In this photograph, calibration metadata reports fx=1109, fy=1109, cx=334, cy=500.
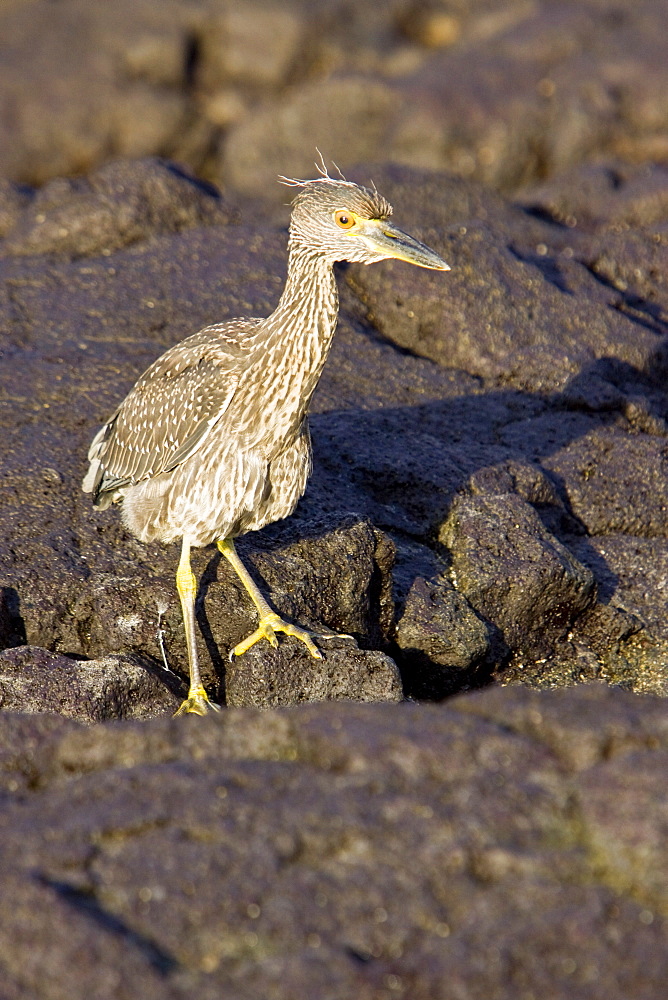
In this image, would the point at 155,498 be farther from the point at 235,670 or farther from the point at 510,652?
the point at 510,652

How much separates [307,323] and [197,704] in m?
1.85

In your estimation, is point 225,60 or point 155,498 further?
point 225,60

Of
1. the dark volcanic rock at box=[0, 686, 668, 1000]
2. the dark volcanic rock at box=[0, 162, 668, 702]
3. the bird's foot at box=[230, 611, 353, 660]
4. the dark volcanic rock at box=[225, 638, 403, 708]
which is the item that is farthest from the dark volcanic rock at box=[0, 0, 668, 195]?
the dark volcanic rock at box=[0, 686, 668, 1000]

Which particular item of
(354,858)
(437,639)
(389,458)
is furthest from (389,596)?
(354,858)

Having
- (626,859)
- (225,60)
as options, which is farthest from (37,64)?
(626,859)

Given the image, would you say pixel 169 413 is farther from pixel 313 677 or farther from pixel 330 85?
pixel 330 85

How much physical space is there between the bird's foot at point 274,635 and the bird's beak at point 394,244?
5.87 ft

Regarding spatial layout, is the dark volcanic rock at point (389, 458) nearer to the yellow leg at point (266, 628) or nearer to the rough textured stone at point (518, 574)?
the rough textured stone at point (518, 574)

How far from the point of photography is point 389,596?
5773 mm

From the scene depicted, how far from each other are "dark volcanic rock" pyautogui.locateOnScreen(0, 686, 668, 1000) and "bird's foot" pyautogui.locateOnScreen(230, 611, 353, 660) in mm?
1887

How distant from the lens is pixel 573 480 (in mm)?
6691

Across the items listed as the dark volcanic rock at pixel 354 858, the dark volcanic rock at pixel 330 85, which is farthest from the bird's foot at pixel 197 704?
the dark volcanic rock at pixel 330 85

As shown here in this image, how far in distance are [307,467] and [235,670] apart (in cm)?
104

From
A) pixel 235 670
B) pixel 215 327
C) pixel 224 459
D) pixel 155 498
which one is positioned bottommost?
pixel 235 670
